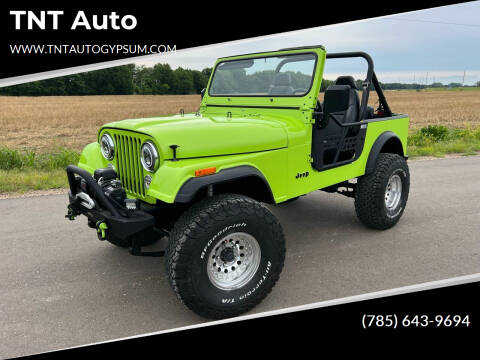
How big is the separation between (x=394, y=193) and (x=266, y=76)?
229 centimetres

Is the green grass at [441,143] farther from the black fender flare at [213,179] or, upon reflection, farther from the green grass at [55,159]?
the black fender flare at [213,179]

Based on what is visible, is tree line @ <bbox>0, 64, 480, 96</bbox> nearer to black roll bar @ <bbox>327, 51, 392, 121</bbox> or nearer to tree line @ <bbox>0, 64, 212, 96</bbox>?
tree line @ <bbox>0, 64, 212, 96</bbox>

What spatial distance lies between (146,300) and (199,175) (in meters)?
1.25

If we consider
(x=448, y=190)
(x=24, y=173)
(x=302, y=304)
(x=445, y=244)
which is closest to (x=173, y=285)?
(x=302, y=304)

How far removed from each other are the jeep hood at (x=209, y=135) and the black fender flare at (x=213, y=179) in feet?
0.63

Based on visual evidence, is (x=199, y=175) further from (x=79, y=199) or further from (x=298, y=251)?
(x=298, y=251)

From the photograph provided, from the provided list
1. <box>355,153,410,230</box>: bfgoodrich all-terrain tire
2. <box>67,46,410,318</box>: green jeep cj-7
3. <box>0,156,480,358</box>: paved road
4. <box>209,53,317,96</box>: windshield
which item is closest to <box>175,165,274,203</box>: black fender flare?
<box>67,46,410,318</box>: green jeep cj-7

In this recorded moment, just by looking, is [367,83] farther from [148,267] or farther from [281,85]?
[148,267]

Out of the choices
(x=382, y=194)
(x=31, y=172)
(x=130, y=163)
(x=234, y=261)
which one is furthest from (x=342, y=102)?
(x=31, y=172)

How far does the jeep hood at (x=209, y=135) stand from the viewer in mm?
3158

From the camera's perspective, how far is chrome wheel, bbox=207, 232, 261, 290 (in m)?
3.23

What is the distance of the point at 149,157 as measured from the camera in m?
3.19

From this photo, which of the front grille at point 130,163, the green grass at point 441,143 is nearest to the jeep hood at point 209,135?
the front grille at point 130,163

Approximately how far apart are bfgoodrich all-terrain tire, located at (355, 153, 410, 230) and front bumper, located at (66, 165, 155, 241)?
8.93 feet
